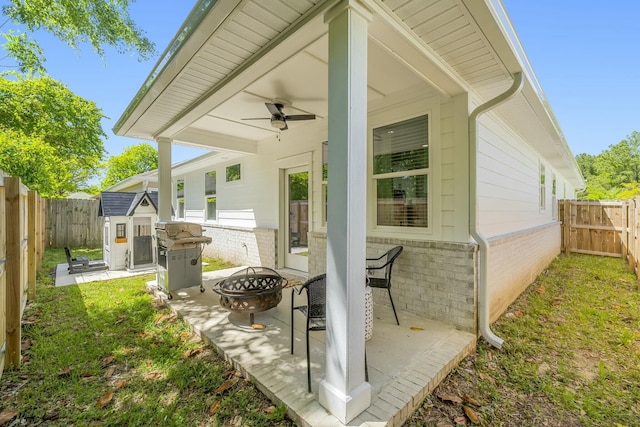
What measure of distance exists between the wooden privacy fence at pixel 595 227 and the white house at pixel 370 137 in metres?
3.65

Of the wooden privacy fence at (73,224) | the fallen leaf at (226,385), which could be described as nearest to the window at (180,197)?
the wooden privacy fence at (73,224)

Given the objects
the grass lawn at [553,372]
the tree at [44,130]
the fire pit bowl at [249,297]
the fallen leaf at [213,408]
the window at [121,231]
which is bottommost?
the grass lawn at [553,372]

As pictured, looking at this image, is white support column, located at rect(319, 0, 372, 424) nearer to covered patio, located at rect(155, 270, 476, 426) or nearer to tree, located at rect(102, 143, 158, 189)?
covered patio, located at rect(155, 270, 476, 426)

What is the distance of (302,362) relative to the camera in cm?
251

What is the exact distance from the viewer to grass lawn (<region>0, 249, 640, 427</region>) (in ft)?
6.73

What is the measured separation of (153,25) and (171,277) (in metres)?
5.42

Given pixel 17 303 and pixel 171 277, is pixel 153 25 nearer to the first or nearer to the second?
pixel 171 277

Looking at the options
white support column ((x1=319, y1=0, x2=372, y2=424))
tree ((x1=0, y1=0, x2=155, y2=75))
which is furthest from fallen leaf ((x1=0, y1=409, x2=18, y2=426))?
tree ((x1=0, y1=0, x2=155, y2=75))

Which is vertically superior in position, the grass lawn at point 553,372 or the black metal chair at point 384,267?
the black metal chair at point 384,267

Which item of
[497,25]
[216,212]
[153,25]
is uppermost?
[153,25]

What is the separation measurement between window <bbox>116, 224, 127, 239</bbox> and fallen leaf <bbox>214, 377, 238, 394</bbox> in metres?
5.77

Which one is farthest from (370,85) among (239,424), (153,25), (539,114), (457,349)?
(153,25)

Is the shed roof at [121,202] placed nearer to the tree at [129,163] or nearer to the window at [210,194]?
the window at [210,194]

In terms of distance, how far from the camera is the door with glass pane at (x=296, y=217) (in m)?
5.85
